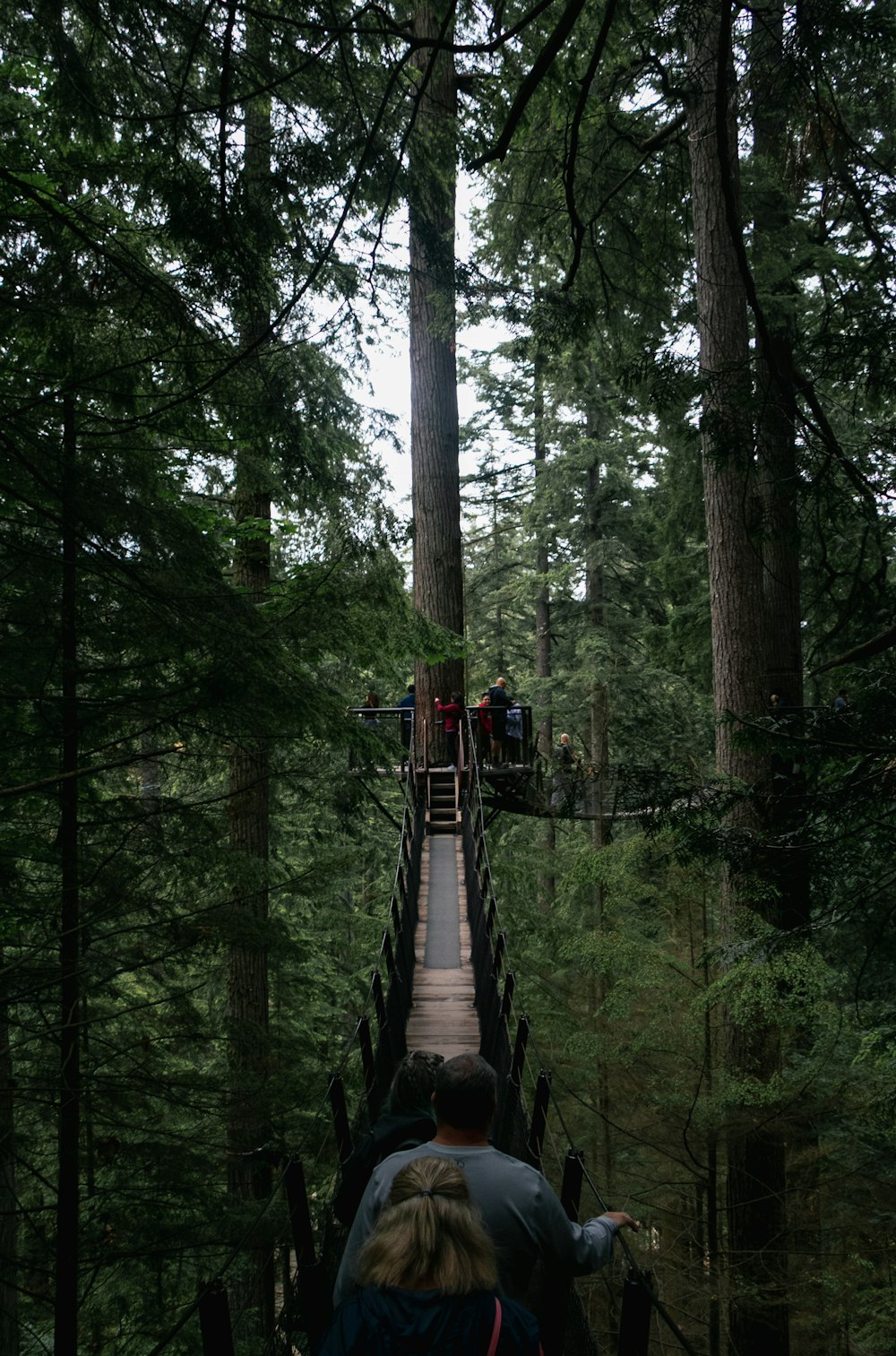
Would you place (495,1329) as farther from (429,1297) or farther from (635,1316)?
(635,1316)

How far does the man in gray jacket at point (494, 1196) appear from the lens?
2.10 metres

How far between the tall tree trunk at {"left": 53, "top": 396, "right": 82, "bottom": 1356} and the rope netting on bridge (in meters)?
0.64

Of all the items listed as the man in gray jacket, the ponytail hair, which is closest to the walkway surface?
the man in gray jacket

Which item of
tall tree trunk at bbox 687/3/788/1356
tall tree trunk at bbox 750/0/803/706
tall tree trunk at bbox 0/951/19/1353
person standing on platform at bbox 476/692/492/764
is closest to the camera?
tall tree trunk at bbox 0/951/19/1353

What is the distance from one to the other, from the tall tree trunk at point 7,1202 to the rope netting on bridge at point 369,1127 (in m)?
0.95

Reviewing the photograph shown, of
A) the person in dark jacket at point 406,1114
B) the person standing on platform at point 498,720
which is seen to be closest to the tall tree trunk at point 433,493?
the person standing on platform at point 498,720

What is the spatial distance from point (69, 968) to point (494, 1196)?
3.09 m

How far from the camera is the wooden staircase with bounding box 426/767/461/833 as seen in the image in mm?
10820

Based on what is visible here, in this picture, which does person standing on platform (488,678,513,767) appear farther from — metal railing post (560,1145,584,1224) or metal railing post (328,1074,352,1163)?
metal railing post (560,1145,584,1224)

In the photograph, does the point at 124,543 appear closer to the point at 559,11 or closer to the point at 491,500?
the point at 559,11

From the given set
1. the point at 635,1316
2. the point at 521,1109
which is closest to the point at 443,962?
the point at 521,1109

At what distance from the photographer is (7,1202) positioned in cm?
531

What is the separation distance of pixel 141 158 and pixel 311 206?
3.18 feet

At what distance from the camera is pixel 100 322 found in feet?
14.4
